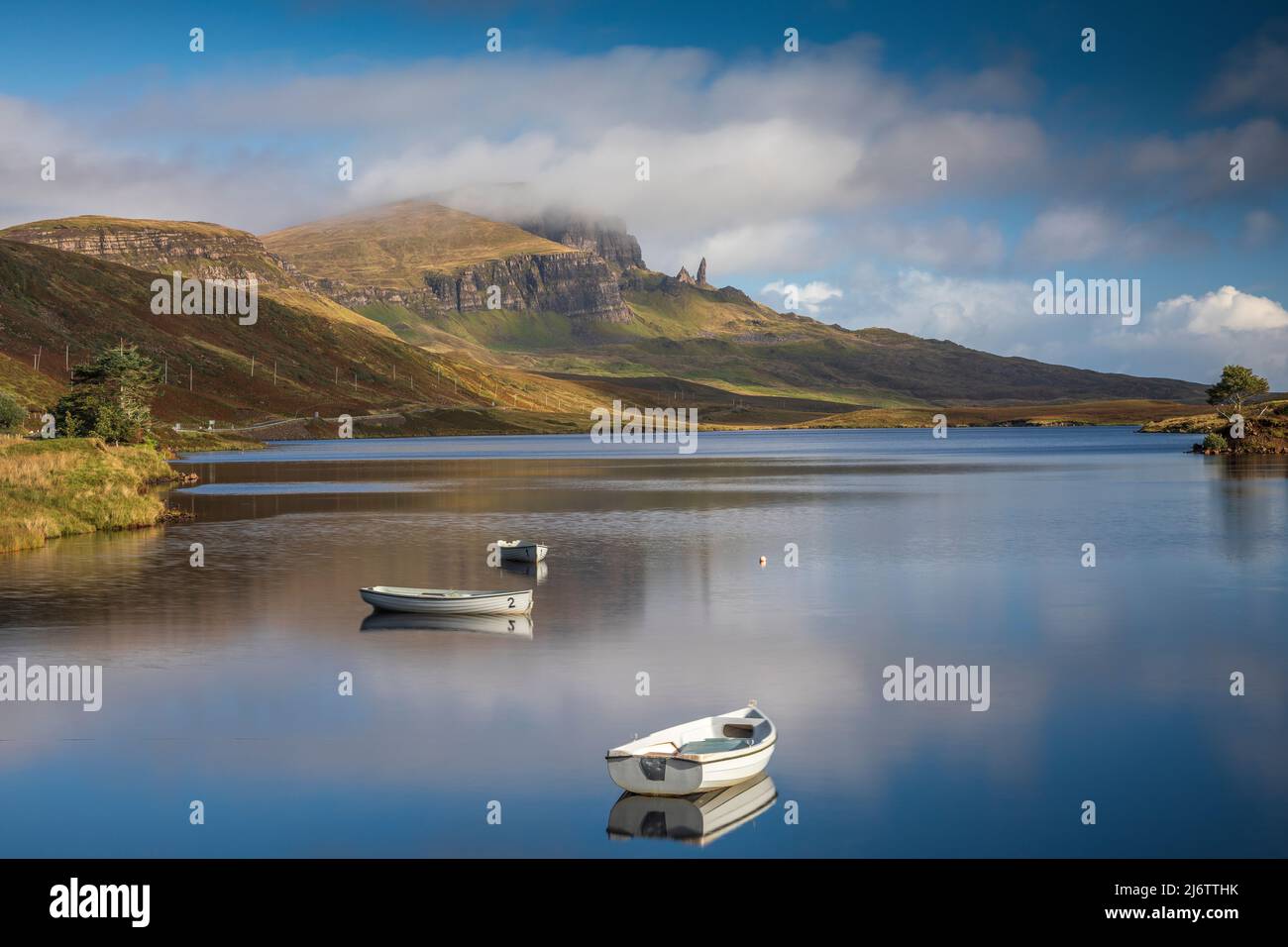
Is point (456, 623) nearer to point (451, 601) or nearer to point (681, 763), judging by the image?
point (451, 601)

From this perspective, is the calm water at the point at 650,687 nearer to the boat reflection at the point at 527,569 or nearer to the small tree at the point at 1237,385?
the boat reflection at the point at 527,569

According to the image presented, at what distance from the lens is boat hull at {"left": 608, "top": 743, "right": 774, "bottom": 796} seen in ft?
69.2

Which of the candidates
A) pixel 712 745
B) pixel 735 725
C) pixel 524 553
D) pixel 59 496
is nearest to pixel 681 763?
pixel 712 745

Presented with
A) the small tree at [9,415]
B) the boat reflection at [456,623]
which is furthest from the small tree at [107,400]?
the boat reflection at [456,623]

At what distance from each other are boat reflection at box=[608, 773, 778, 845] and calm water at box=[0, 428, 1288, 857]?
Result: 21 cm

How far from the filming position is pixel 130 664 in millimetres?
34188

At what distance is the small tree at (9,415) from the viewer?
129625 mm

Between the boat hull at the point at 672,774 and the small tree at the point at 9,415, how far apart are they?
127 meters
